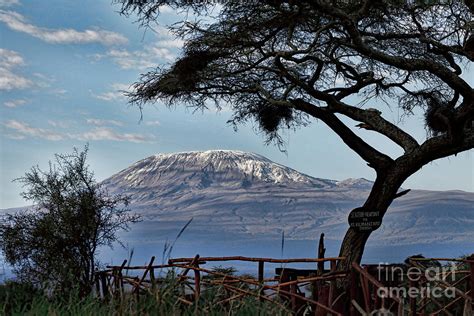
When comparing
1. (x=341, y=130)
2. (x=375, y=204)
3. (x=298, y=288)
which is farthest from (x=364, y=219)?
(x=298, y=288)

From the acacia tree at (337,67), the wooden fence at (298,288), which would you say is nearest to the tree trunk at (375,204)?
the acacia tree at (337,67)

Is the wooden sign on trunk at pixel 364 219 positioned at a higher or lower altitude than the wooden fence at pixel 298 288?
higher

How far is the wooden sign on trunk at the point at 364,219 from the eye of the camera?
1638cm

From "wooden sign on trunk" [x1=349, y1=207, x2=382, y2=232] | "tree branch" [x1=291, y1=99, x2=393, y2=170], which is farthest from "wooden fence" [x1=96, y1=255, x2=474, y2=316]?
"tree branch" [x1=291, y1=99, x2=393, y2=170]

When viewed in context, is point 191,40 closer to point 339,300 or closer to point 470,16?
point 470,16

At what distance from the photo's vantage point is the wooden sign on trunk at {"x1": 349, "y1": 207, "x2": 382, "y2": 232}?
53.7ft

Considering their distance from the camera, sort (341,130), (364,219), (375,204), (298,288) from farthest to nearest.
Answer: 1. (341,130)
2. (375,204)
3. (364,219)
4. (298,288)

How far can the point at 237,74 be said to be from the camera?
64.5 ft

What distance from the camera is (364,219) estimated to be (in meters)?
16.5

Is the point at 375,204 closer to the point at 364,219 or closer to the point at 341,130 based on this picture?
the point at 364,219

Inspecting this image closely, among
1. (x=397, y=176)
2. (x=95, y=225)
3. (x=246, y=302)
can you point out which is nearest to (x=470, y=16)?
(x=397, y=176)

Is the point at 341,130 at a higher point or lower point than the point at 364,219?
higher

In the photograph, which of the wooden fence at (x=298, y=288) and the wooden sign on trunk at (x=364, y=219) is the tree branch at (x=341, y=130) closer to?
the wooden sign on trunk at (x=364, y=219)

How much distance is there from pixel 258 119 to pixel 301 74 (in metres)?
2.03
